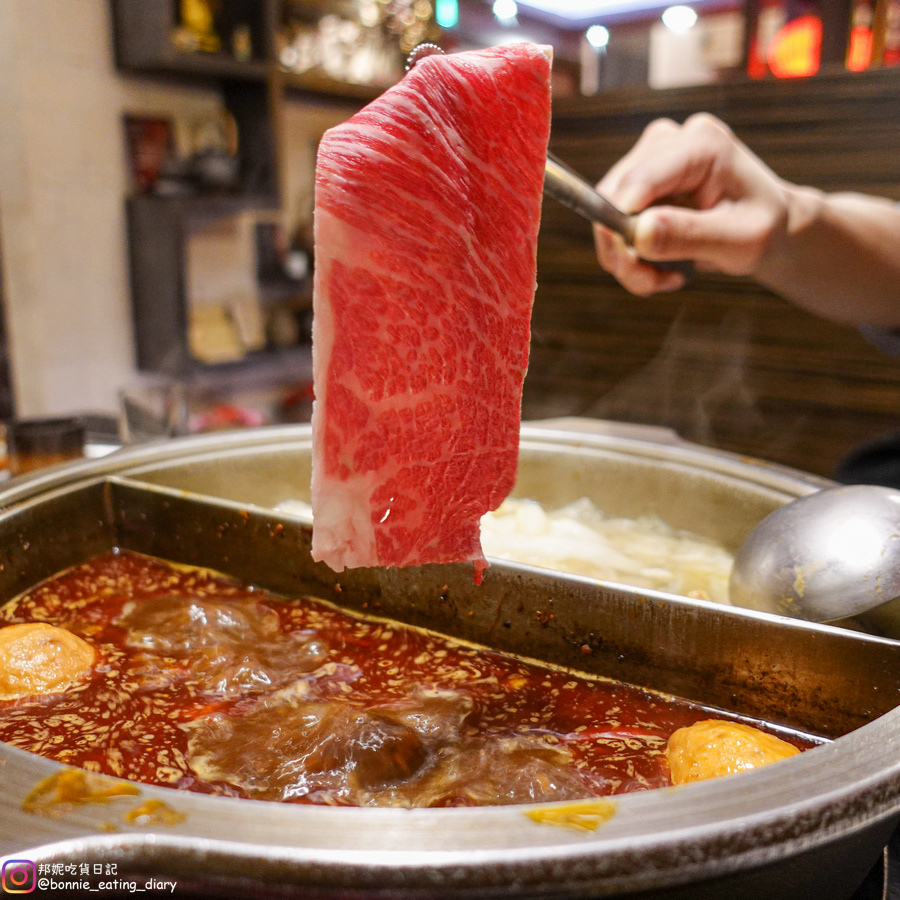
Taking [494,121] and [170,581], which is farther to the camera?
[170,581]

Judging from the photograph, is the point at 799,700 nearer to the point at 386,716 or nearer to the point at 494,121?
the point at 386,716

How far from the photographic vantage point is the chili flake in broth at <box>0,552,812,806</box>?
90cm

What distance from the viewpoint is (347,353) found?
3.21 ft

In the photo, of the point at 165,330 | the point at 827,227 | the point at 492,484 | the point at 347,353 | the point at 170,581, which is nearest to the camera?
the point at 347,353

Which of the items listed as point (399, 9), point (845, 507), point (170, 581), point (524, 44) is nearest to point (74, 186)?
point (399, 9)

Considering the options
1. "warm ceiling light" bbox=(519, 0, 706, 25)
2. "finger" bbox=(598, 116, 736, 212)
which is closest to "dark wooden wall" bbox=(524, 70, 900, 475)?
"warm ceiling light" bbox=(519, 0, 706, 25)

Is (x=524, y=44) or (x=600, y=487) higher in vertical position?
(x=524, y=44)

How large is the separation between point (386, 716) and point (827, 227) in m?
2.02

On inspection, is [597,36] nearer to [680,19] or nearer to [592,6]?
[680,19]

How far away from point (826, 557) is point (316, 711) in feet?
2.59

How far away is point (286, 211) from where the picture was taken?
17.6ft

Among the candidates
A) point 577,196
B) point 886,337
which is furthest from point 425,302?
point 886,337

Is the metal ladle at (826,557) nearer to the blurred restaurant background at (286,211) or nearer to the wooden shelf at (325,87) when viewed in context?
the blurred restaurant background at (286,211)

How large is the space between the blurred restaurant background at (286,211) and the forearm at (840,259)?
1588mm
